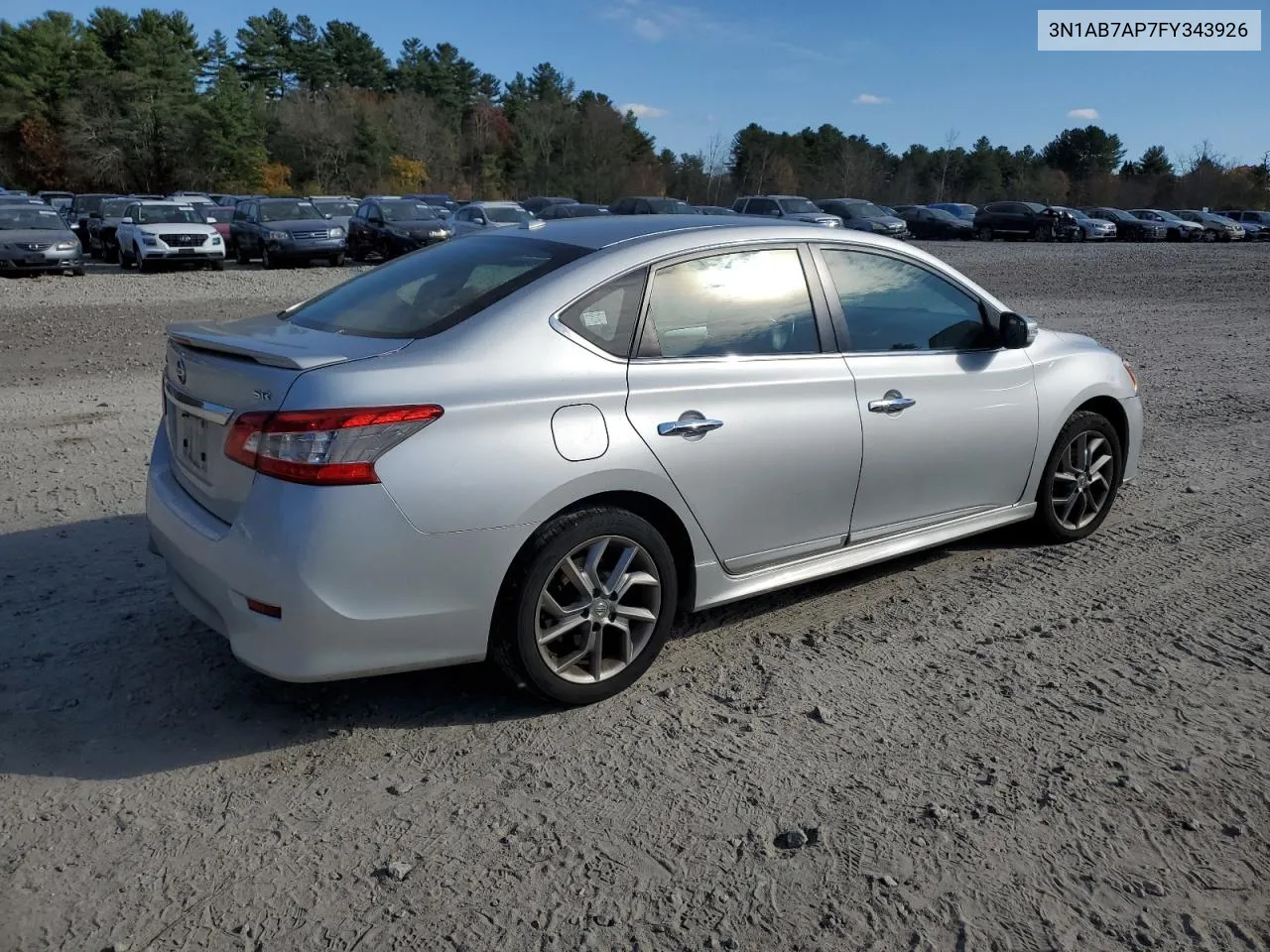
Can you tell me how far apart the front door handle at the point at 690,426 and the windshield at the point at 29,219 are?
21120 millimetres

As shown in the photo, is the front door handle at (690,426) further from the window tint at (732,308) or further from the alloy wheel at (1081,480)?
the alloy wheel at (1081,480)

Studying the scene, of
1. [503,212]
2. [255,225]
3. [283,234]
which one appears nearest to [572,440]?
[283,234]

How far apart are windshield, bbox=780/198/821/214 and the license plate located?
30078 millimetres

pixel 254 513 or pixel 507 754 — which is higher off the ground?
pixel 254 513

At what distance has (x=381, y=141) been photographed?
74688 mm

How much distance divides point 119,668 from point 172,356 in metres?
1.18

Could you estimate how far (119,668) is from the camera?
406 cm

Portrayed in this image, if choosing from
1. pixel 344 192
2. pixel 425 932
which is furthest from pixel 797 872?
pixel 344 192

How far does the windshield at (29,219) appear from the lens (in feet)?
69.0

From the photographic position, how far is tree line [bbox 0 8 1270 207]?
67875 millimetres

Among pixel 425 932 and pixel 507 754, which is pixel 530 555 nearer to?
pixel 507 754

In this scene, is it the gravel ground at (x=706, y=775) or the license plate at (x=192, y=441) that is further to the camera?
the license plate at (x=192, y=441)

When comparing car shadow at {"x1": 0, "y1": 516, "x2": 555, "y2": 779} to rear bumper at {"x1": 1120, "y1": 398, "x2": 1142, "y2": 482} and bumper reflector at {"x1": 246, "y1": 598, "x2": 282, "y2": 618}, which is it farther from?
rear bumper at {"x1": 1120, "y1": 398, "x2": 1142, "y2": 482}

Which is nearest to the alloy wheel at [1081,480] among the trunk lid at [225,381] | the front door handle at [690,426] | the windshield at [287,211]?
the front door handle at [690,426]
